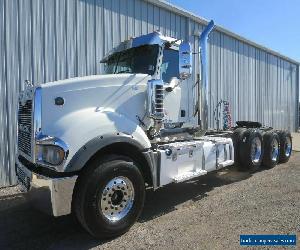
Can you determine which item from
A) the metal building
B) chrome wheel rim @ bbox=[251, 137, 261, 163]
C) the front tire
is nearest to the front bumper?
the front tire

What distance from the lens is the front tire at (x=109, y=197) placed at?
4668 mm

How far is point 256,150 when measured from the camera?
30.8 feet

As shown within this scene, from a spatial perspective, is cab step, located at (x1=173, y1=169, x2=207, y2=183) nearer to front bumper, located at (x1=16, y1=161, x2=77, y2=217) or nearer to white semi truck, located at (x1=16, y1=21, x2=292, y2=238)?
white semi truck, located at (x1=16, y1=21, x2=292, y2=238)

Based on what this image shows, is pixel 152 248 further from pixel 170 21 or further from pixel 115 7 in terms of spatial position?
pixel 170 21

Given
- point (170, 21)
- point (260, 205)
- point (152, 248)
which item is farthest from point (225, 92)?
point (152, 248)

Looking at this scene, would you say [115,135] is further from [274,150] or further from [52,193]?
[274,150]

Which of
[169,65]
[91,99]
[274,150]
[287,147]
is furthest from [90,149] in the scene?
[287,147]

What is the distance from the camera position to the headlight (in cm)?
455

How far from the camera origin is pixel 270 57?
20.2 metres

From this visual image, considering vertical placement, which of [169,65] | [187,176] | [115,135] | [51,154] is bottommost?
[187,176]

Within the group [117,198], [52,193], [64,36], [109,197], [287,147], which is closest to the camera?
[52,193]

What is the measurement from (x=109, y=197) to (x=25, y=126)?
5.46ft

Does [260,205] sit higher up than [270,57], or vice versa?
[270,57]

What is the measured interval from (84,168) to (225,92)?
37.9ft
